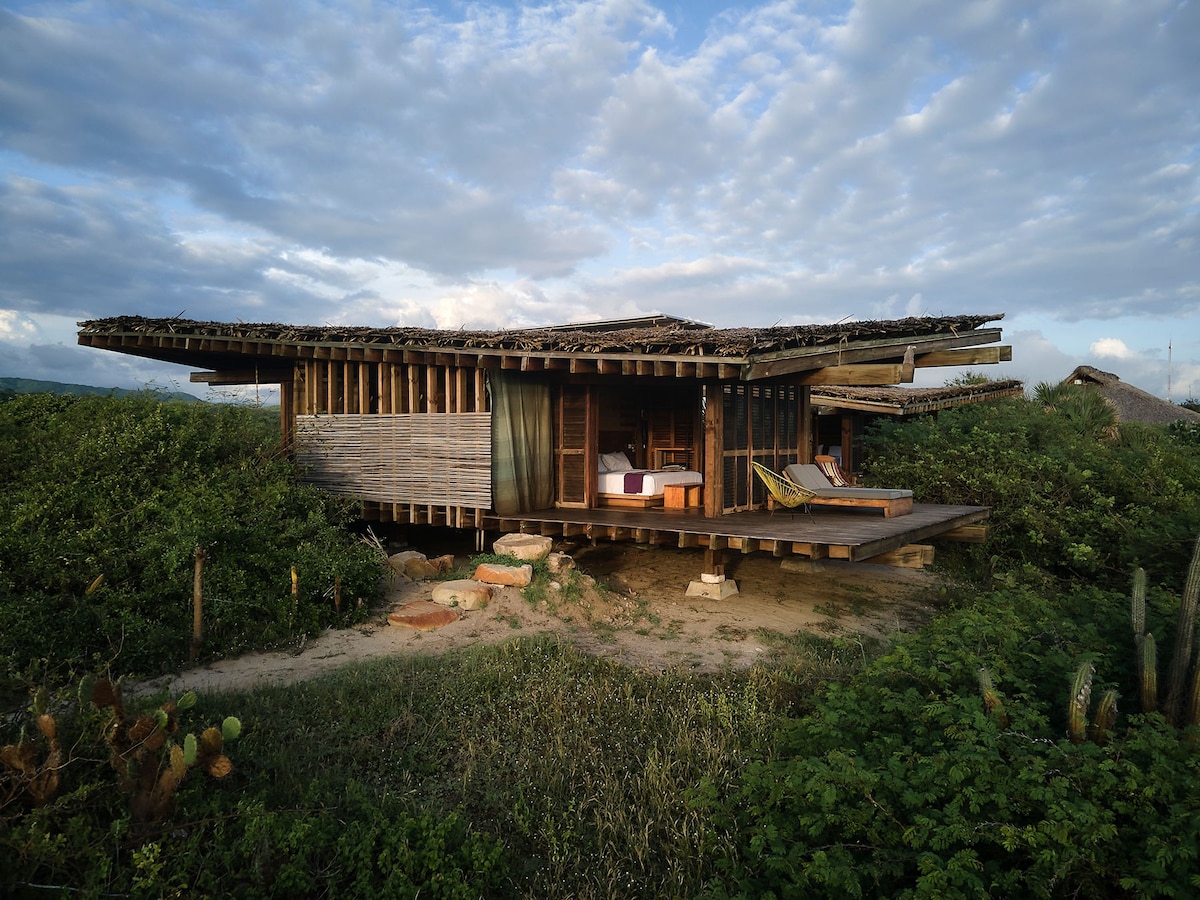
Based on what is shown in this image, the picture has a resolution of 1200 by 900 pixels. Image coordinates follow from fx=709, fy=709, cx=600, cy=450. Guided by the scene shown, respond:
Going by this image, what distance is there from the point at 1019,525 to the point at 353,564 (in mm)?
9979

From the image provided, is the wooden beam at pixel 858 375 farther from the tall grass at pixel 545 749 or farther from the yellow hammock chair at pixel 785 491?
the tall grass at pixel 545 749

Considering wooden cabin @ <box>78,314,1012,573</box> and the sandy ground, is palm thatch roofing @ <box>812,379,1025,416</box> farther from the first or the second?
the sandy ground

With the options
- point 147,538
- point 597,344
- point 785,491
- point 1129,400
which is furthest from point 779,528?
point 1129,400

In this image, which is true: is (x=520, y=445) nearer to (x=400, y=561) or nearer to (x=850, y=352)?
(x=400, y=561)

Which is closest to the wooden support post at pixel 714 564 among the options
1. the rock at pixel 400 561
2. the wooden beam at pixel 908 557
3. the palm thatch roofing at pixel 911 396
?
the wooden beam at pixel 908 557

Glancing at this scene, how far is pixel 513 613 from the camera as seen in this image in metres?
7.84

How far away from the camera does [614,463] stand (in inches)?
459

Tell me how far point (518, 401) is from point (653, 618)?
12.2ft

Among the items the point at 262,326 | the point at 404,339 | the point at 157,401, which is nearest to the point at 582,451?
the point at 404,339

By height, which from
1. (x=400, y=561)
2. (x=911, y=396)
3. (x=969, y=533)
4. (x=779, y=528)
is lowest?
(x=400, y=561)

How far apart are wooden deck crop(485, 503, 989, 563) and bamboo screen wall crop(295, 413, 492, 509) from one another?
34.7 inches

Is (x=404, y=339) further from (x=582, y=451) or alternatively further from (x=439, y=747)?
(x=439, y=747)

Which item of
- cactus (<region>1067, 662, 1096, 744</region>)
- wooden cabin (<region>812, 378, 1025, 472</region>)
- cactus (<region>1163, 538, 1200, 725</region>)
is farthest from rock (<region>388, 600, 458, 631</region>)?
wooden cabin (<region>812, 378, 1025, 472</region>)

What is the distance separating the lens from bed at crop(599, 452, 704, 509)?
416 inches
